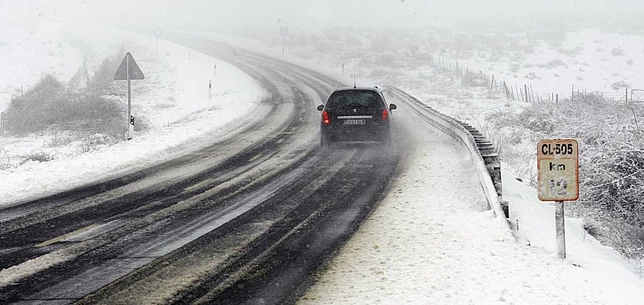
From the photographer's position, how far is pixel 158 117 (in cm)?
2550

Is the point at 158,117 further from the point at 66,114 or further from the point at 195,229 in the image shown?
→ the point at 195,229

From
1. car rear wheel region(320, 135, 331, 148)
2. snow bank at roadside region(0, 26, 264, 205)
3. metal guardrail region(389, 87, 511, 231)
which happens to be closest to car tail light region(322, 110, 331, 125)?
car rear wheel region(320, 135, 331, 148)

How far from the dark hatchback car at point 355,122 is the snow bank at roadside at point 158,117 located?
11.1ft

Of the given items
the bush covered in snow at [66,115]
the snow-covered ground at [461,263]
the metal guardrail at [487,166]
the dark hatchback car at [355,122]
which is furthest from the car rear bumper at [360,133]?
the bush covered in snow at [66,115]

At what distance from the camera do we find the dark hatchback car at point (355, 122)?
14.2 m

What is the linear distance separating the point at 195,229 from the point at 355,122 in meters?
7.61

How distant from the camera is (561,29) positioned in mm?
64750

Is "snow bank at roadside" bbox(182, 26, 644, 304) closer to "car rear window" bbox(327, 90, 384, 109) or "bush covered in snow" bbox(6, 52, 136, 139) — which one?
"car rear window" bbox(327, 90, 384, 109)

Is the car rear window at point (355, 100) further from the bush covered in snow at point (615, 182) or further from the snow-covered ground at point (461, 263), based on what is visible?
the snow-covered ground at point (461, 263)

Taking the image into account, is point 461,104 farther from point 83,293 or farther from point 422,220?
point 83,293

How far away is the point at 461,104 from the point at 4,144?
57.3 ft

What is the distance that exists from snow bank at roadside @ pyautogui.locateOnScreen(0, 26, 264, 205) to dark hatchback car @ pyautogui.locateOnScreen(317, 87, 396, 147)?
3.39m

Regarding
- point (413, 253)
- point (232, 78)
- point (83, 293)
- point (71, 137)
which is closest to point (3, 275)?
point (83, 293)

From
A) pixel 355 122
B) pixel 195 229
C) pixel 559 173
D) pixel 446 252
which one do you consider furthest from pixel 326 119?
pixel 559 173
